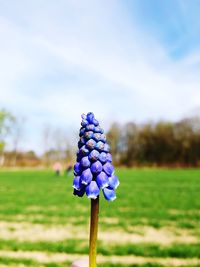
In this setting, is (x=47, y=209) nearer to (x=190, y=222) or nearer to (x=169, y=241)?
(x=190, y=222)

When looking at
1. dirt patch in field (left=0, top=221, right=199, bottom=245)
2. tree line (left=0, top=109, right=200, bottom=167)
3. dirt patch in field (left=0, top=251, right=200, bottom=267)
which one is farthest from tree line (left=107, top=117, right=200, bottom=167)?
dirt patch in field (left=0, top=251, right=200, bottom=267)

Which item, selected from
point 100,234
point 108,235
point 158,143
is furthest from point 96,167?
point 158,143

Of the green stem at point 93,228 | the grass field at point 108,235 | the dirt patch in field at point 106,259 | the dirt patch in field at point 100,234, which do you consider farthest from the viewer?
the dirt patch in field at point 100,234

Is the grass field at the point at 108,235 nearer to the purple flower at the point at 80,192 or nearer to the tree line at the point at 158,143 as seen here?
the purple flower at the point at 80,192

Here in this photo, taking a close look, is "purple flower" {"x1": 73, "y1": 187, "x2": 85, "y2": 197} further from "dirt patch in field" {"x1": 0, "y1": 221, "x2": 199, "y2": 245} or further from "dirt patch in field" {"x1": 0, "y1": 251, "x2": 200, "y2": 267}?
"dirt patch in field" {"x1": 0, "y1": 221, "x2": 199, "y2": 245}

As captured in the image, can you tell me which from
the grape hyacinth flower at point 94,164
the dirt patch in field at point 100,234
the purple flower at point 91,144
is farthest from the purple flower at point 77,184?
the dirt patch in field at point 100,234

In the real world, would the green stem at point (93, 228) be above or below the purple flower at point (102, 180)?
below

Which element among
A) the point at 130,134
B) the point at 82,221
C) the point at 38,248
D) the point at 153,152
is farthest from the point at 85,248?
the point at 130,134

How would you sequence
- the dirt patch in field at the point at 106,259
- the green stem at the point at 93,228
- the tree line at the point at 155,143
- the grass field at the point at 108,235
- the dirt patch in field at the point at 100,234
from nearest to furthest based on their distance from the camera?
the green stem at the point at 93,228 → the dirt patch in field at the point at 106,259 → the grass field at the point at 108,235 → the dirt patch in field at the point at 100,234 → the tree line at the point at 155,143
